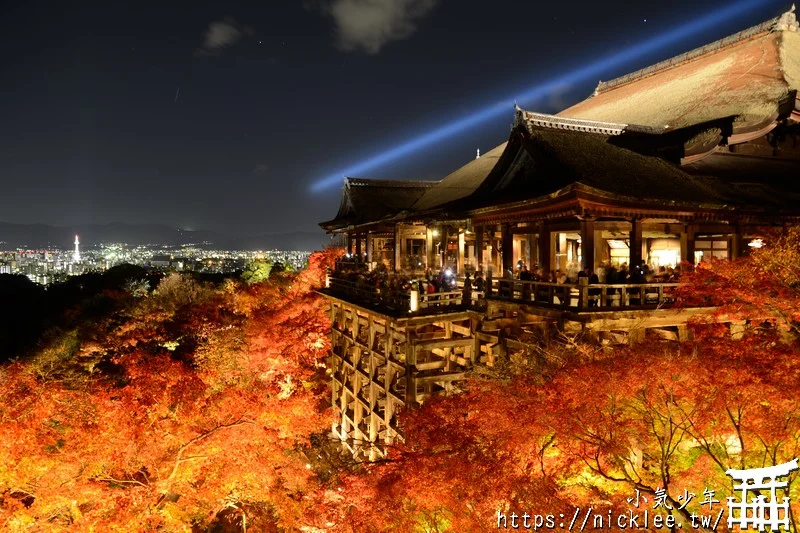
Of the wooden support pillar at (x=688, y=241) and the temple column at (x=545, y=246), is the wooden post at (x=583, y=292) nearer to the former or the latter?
the temple column at (x=545, y=246)

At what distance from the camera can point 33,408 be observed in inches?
631

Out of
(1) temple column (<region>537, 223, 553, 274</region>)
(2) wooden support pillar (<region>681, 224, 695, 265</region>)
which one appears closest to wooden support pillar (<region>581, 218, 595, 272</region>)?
(1) temple column (<region>537, 223, 553, 274</region>)

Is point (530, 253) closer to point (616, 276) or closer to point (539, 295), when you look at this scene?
point (539, 295)

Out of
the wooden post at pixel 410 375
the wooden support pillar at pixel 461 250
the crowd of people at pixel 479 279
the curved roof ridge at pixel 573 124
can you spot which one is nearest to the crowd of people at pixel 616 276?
the crowd of people at pixel 479 279

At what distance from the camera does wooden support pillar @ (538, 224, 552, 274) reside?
14.1m

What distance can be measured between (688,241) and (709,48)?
14.9 m

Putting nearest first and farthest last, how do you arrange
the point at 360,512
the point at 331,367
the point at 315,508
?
the point at 360,512, the point at 315,508, the point at 331,367

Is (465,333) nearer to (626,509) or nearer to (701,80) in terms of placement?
(626,509)

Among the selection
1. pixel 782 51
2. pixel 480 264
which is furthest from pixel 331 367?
pixel 782 51

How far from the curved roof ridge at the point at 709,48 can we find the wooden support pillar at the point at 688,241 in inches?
516

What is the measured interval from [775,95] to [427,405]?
14943mm

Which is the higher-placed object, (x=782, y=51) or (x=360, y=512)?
(x=782, y=51)

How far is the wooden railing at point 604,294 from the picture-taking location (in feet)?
35.8

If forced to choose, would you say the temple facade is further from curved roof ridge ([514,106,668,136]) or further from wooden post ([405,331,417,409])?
wooden post ([405,331,417,409])
